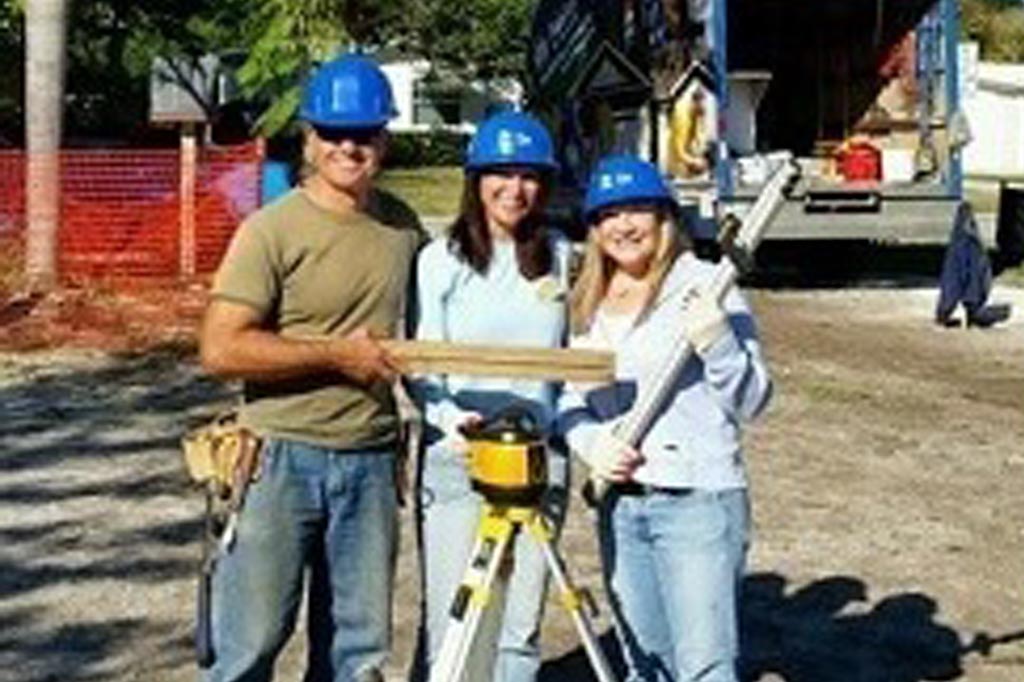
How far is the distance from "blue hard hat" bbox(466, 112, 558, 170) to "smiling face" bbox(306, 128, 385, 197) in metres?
0.24

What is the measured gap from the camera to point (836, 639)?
22.4 feet

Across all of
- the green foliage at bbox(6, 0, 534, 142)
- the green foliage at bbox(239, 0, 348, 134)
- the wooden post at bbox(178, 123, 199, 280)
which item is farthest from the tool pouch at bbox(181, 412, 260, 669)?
the green foliage at bbox(239, 0, 348, 134)

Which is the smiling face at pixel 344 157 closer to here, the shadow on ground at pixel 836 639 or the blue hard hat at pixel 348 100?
the blue hard hat at pixel 348 100

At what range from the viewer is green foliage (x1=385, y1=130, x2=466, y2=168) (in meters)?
49.0

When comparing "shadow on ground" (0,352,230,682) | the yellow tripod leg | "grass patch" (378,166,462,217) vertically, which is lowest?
"shadow on ground" (0,352,230,682)

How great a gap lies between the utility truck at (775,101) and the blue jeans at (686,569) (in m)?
10.6

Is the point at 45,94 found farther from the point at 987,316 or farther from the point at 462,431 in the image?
the point at 462,431

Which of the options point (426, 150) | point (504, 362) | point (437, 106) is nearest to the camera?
point (504, 362)

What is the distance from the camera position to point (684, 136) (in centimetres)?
1697

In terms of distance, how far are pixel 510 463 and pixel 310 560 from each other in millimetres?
709

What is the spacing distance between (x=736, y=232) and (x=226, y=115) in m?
34.5

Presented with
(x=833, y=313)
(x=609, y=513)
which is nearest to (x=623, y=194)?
(x=609, y=513)

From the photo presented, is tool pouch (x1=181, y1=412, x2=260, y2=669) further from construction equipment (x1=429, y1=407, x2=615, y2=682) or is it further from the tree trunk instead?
the tree trunk

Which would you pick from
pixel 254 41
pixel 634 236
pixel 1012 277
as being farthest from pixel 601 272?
pixel 254 41
